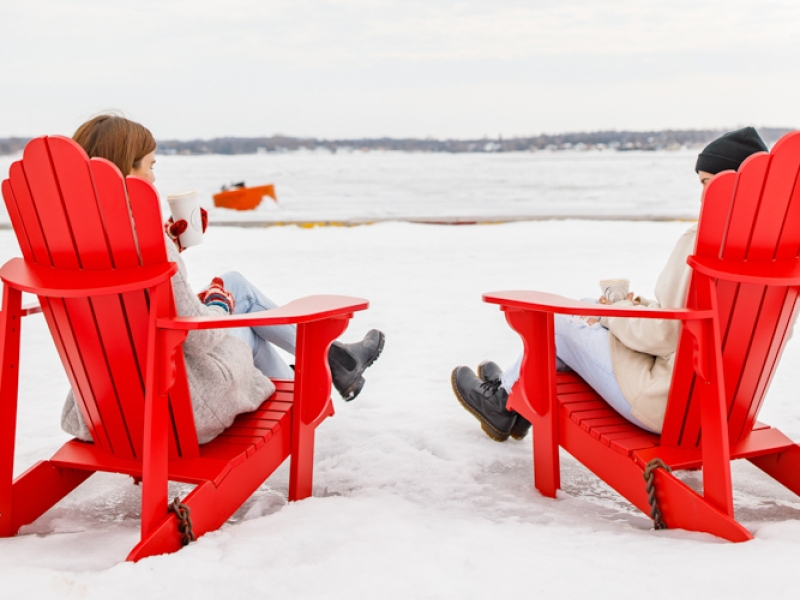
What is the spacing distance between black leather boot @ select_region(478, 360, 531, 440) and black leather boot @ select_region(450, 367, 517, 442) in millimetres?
22

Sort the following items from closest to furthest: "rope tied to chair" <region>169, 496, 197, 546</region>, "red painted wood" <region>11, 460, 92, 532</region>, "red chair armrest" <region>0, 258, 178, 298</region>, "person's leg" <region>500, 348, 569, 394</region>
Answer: "red chair armrest" <region>0, 258, 178, 298</region>
"rope tied to chair" <region>169, 496, 197, 546</region>
"red painted wood" <region>11, 460, 92, 532</region>
"person's leg" <region>500, 348, 569, 394</region>

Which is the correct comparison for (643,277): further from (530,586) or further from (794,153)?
(530,586)

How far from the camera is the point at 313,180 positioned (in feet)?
110

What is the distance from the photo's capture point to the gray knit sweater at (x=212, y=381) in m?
1.99

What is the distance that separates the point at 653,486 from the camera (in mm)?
1909

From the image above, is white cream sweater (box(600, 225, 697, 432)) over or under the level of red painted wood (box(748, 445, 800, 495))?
over

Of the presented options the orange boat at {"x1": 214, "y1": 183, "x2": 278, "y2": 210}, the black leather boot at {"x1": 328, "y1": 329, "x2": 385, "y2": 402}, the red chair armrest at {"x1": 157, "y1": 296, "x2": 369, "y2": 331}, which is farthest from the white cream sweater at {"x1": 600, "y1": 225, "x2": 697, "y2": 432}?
the orange boat at {"x1": 214, "y1": 183, "x2": 278, "y2": 210}

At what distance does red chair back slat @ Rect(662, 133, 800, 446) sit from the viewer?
1.69 m

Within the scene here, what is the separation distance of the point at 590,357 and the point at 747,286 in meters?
0.66

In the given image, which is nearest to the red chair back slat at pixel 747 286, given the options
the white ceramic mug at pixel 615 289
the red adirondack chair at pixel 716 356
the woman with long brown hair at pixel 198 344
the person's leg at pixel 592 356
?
the red adirondack chair at pixel 716 356

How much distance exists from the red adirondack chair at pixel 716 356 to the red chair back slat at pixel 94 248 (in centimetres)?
97

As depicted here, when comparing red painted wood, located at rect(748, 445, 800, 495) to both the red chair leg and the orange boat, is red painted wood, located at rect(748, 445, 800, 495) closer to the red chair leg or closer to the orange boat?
the red chair leg

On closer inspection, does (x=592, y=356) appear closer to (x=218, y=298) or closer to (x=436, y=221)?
(x=218, y=298)

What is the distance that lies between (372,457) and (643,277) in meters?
4.20
